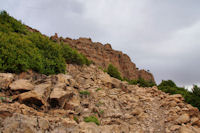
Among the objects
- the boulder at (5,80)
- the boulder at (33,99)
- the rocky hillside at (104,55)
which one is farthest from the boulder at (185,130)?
the rocky hillside at (104,55)

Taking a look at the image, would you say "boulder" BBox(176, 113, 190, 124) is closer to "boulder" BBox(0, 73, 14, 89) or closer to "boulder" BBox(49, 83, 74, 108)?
"boulder" BBox(49, 83, 74, 108)

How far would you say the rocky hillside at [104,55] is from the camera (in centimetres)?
5959

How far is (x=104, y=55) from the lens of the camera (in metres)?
68.8

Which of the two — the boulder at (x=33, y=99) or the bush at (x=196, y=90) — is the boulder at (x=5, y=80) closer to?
the boulder at (x=33, y=99)

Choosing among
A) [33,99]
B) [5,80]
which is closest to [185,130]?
[33,99]

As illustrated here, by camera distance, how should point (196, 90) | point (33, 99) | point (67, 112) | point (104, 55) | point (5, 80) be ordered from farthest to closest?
point (104, 55) < point (196, 90) < point (5, 80) < point (67, 112) < point (33, 99)

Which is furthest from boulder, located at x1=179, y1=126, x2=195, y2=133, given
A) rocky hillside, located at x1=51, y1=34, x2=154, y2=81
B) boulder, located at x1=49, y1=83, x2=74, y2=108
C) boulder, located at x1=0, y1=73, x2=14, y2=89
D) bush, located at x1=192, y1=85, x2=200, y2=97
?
rocky hillside, located at x1=51, y1=34, x2=154, y2=81

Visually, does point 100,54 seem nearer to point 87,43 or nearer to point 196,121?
point 87,43

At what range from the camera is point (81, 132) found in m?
6.09

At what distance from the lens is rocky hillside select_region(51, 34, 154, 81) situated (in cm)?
5959

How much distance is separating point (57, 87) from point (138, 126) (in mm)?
6762

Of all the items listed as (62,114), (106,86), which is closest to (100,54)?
(106,86)

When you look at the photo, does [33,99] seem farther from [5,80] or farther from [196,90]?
[196,90]

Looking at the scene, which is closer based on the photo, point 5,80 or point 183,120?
point 5,80
